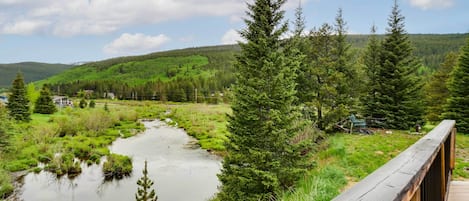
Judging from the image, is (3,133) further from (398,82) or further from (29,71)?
(29,71)

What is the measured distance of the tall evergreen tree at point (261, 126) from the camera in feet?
27.3

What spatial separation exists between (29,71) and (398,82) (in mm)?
199387

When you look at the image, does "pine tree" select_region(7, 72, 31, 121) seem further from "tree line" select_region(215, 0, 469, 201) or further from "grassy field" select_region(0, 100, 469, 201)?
"tree line" select_region(215, 0, 469, 201)

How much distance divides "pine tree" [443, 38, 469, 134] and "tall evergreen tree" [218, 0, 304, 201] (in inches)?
475

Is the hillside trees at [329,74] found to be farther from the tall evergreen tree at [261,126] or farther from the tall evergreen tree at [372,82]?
the tall evergreen tree at [261,126]

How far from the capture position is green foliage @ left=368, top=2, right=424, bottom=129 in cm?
1750

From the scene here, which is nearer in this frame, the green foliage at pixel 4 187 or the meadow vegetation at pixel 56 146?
the green foliage at pixel 4 187

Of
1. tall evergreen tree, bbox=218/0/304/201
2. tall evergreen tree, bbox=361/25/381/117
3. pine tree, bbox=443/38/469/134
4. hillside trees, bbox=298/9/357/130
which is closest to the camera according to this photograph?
tall evergreen tree, bbox=218/0/304/201

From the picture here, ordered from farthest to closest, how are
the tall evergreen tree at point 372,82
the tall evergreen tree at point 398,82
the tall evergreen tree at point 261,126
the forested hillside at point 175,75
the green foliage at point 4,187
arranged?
1. the forested hillside at point 175,75
2. the tall evergreen tree at point 372,82
3. the tall evergreen tree at point 398,82
4. the green foliage at point 4,187
5. the tall evergreen tree at point 261,126

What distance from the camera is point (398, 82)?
17594 millimetres

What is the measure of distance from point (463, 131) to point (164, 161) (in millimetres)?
16700

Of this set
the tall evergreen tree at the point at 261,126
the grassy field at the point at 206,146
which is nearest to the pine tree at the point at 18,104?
the grassy field at the point at 206,146

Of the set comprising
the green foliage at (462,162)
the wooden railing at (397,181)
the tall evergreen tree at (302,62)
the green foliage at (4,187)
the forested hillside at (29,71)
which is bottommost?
the green foliage at (4,187)

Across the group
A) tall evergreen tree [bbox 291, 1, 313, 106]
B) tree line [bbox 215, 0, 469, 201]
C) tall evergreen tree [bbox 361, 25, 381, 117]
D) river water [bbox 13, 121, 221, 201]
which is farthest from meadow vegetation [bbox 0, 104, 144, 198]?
tall evergreen tree [bbox 361, 25, 381, 117]
